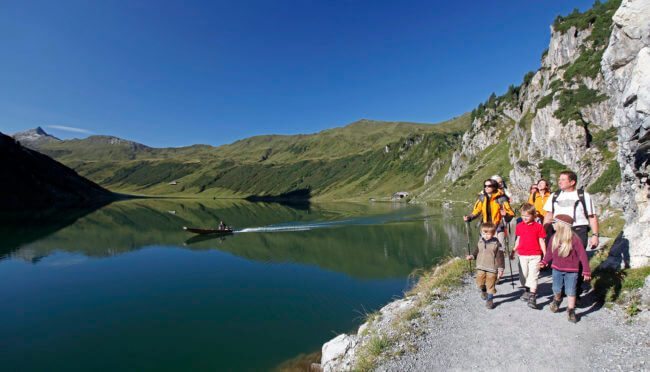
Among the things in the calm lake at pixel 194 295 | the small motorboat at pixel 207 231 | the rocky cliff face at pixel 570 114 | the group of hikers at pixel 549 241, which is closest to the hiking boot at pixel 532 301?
the group of hikers at pixel 549 241

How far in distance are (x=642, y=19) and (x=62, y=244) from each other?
67.7 meters

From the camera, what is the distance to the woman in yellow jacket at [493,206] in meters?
11.7

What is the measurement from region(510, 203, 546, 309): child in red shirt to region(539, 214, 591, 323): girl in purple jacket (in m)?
0.47

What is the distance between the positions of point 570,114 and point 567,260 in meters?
77.2

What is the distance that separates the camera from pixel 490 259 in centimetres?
1063

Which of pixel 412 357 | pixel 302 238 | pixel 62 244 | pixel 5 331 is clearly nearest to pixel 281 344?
pixel 412 357

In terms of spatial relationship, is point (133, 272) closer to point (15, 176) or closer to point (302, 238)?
point (302, 238)

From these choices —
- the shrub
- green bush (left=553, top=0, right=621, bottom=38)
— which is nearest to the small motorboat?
the shrub

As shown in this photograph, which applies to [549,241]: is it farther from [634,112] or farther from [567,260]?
[634,112]

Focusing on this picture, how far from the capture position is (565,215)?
32.5 ft

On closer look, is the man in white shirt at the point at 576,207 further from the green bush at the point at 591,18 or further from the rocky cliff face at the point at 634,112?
the green bush at the point at 591,18

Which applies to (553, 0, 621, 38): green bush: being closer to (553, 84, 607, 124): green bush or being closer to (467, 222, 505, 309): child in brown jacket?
(553, 84, 607, 124): green bush

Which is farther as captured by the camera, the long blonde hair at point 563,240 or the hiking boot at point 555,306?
the hiking boot at point 555,306

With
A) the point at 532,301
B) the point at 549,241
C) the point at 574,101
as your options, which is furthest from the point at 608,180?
the point at 532,301
